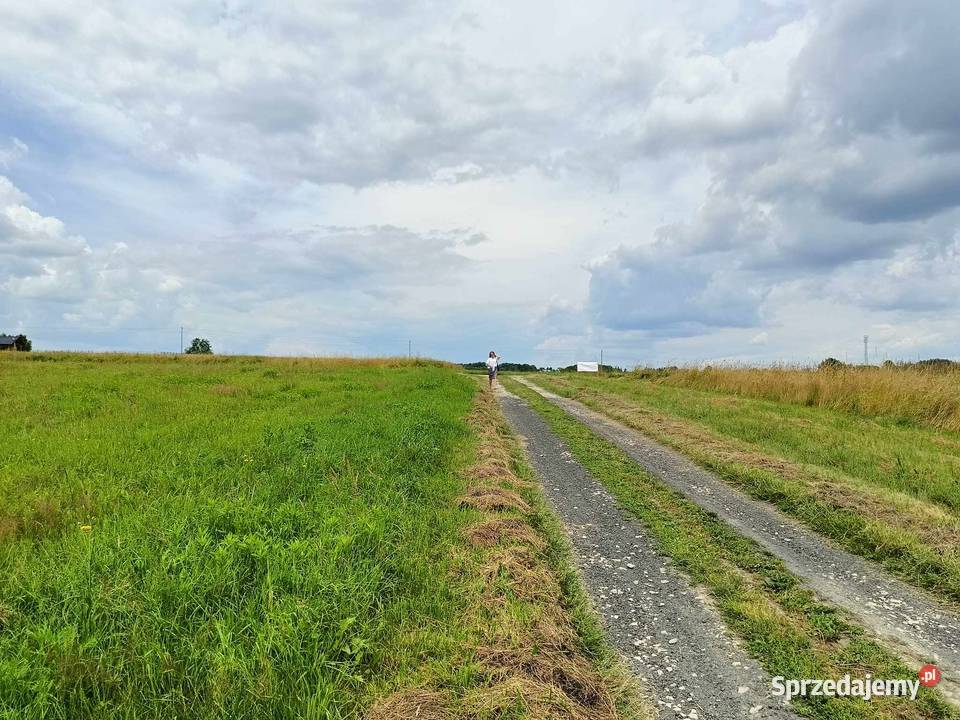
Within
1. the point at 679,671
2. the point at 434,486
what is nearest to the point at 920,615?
the point at 679,671

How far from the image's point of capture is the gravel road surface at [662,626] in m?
3.77

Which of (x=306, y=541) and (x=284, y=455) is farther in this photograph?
(x=284, y=455)

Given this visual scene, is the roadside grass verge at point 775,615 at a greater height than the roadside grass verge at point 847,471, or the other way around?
the roadside grass verge at point 847,471

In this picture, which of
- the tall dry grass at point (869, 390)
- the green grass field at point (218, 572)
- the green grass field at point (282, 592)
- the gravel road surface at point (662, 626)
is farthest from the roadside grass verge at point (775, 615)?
the tall dry grass at point (869, 390)

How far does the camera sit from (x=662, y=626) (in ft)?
15.6

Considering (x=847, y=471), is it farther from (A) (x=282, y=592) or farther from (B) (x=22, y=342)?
(B) (x=22, y=342)

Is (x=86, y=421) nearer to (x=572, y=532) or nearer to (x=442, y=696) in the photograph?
(x=572, y=532)

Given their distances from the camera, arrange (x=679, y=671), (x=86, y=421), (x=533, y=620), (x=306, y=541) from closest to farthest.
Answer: (x=679, y=671) → (x=533, y=620) → (x=306, y=541) → (x=86, y=421)

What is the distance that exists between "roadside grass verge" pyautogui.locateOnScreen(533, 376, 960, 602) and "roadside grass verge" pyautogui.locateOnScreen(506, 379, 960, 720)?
1.58 m

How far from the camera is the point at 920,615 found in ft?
16.5

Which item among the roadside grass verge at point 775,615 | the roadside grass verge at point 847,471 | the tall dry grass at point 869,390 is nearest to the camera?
the roadside grass verge at point 775,615

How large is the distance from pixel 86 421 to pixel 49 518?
722 cm

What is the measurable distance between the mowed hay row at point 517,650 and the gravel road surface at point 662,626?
1.38 ft

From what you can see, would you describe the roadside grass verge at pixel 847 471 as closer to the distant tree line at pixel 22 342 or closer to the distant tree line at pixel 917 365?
the distant tree line at pixel 917 365
